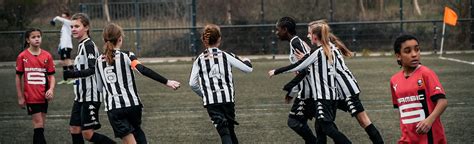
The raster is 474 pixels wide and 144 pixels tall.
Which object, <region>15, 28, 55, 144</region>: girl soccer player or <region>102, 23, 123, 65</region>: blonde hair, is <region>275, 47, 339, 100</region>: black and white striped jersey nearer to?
<region>102, 23, 123, 65</region>: blonde hair

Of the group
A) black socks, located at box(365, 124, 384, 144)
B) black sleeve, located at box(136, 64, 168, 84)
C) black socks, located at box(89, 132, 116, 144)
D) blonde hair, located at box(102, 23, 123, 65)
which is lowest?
black socks, located at box(365, 124, 384, 144)

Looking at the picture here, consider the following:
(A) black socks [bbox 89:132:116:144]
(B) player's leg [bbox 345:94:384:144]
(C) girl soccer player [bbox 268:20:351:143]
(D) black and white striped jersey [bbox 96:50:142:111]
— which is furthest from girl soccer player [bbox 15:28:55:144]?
(B) player's leg [bbox 345:94:384:144]

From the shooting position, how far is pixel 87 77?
786cm

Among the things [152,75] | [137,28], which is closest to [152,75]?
[152,75]

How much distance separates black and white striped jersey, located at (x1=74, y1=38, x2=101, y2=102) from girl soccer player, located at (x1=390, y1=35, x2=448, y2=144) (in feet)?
11.2

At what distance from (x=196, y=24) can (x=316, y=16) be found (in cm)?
446

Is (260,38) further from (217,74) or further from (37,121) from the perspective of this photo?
(217,74)

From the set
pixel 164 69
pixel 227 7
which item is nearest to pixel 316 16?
pixel 227 7

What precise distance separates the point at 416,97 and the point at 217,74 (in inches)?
95.6

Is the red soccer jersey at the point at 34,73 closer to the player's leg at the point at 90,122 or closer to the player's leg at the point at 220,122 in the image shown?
the player's leg at the point at 90,122

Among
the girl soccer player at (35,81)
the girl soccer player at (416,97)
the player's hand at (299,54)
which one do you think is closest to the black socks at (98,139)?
the girl soccer player at (35,81)

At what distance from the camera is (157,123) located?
35.3 feet

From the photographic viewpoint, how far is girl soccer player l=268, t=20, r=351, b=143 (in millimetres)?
7617

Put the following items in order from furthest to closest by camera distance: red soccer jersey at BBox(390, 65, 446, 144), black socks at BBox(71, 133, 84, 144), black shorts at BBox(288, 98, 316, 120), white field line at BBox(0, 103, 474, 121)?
white field line at BBox(0, 103, 474, 121), black socks at BBox(71, 133, 84, 144), black shorts at BBox(288, 98, 316, 120), red soccer jersey at BBox(390, 65, 446, 144)
